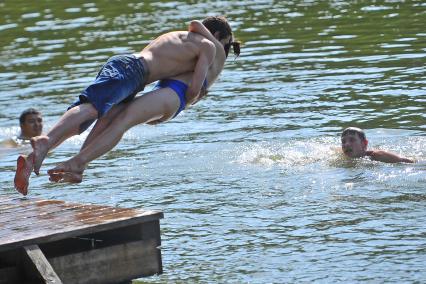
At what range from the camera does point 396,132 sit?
17.8 meters

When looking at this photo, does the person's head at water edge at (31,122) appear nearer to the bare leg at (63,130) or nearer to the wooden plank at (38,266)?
the bare leg at (63,130)

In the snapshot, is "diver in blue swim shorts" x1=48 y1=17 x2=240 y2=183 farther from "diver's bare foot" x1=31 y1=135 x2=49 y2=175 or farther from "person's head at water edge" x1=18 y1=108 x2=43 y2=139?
"person's head at water edge" x1=18 y1=108 x2=43 y2=139

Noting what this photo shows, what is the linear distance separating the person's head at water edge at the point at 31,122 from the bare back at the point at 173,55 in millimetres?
7307

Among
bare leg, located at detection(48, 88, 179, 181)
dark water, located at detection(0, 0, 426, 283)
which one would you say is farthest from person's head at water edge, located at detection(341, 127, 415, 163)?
bare leg, located at detection(48, 88, 179, 181)

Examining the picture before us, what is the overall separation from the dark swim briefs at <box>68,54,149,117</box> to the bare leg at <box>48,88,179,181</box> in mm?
159

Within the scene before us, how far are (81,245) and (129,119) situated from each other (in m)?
1.38

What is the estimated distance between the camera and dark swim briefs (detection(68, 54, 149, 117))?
448 inches

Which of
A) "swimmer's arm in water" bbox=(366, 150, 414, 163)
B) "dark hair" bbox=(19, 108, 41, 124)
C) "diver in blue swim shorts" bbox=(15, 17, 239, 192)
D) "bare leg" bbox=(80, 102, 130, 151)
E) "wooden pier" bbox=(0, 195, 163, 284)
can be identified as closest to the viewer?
"wooden pier" bbox=(0, 195, 163, 284)

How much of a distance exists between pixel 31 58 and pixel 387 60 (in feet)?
25.5

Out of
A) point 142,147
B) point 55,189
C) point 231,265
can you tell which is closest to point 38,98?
point 142,147

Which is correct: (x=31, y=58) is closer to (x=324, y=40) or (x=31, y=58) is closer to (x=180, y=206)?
(x=324, y=40)

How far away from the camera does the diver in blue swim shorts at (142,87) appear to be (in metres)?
11.3

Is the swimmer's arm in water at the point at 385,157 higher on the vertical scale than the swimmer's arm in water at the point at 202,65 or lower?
lower

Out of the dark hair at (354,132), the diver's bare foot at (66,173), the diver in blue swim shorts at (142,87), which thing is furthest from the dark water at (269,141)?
the diver in blue swim shorts at (142,87)
